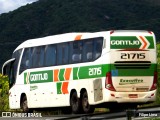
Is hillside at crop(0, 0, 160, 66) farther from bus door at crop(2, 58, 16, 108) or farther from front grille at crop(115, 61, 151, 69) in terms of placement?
front grille at crop(115, 61, 151, 69)

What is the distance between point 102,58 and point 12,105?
891cm

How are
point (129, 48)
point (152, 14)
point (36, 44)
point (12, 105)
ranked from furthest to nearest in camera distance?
point (152, 14)
point (12, 105)
point (36, 44)
point (129, 48)

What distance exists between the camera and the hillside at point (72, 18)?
113375 mm

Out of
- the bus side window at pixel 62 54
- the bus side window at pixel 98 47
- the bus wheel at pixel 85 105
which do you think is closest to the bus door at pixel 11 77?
the bus side window at pixel 62 54

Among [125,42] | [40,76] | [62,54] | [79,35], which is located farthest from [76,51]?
[40,76]

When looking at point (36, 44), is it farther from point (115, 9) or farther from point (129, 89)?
point (115, 9)

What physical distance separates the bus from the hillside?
74.1 m

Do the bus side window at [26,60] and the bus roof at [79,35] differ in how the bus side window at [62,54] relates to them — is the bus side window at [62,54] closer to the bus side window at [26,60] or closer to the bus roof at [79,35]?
the bus roof at [79,35]

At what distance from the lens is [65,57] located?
26.5 metres

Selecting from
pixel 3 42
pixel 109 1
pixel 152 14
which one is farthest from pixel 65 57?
pixel 109 1

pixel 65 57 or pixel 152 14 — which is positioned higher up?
pixel 152 14

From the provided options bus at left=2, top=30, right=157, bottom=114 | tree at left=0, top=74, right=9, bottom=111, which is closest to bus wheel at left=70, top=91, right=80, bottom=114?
bus at left=2, top=30, right=157, bottom=114

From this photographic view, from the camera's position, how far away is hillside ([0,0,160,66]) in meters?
113

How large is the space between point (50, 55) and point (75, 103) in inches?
110
